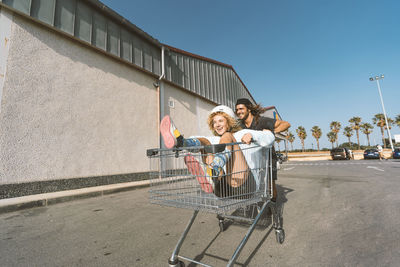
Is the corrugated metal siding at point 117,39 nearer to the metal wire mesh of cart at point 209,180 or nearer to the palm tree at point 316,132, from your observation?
the metal wire mesh of cart at point 209,180

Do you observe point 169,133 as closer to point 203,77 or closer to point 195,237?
point 195,237

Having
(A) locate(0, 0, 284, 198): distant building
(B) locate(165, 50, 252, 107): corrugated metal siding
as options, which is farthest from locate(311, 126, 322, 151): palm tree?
(A) locate(0, 0, 284, 198): distant building

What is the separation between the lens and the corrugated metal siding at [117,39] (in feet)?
16.6

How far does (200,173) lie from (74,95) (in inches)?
225

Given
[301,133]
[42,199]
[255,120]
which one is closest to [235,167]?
[255,120]

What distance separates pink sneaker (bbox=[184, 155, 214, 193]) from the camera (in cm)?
157

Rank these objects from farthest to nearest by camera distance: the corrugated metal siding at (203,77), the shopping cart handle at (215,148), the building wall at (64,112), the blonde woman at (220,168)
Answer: the corrugated metal siding at (203,77) < the building wall at (64,112) < the blonde woman at (220,168) < the shopping cart handle at (215,148)

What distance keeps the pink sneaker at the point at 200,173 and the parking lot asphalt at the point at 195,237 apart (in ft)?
2.12

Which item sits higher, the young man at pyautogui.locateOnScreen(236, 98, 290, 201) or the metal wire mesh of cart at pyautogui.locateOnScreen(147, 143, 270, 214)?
the young man at pyautogui.locateOnScreen(236, 98, 290, 201)

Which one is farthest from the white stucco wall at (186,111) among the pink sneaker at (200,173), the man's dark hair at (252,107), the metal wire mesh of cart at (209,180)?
the pink sneaker at (200,173)

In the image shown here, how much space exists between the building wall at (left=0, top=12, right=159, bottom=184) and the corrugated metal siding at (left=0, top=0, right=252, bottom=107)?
0.33 m

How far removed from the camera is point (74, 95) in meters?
5.61

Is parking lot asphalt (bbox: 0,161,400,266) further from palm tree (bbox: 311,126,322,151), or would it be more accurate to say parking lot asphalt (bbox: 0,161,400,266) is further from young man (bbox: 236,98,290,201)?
palm tree (bbox: 311,126,322,151)

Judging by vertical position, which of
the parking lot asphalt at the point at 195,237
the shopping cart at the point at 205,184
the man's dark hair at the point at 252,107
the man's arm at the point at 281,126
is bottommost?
the parking lot asphalt at the point at 195,237
